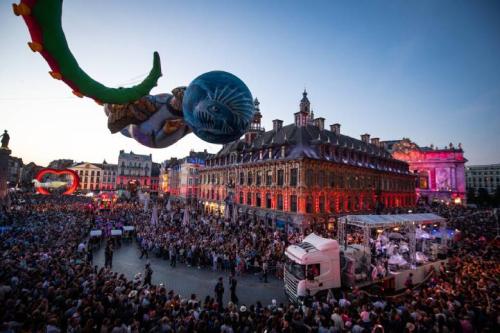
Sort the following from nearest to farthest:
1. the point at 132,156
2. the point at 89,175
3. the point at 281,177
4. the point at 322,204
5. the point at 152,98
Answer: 1. the point at 152,98
2. the point at 322,204
3. the point at 281,177
4. the point at 89,175
5. the point at 132,156

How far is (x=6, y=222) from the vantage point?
22.2 metres

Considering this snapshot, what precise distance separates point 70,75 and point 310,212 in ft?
96.5

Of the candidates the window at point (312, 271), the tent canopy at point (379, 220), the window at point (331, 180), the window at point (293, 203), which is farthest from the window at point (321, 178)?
the window at point (312, 271)

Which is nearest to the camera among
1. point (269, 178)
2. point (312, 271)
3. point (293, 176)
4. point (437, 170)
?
point (312, 271)

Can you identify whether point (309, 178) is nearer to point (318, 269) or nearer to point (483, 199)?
point (318, 269)

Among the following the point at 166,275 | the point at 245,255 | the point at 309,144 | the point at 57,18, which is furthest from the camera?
the point at 309,144

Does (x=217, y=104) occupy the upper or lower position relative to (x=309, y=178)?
upper

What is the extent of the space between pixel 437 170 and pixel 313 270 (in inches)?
2670

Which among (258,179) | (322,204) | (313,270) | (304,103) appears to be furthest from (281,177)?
(313,270)

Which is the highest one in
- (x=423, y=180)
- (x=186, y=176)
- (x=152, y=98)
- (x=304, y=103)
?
(x=304, y=103)

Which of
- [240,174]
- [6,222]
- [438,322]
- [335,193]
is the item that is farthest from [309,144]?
[6,222]

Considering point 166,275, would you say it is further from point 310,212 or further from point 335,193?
point 335,193

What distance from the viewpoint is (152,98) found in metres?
5.05

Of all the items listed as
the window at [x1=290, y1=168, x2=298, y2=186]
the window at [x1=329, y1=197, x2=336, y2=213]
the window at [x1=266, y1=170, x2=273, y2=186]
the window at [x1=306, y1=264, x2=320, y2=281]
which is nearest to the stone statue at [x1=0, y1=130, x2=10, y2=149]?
the window at [x1=266, y1=170, x2=273, y2=186]
